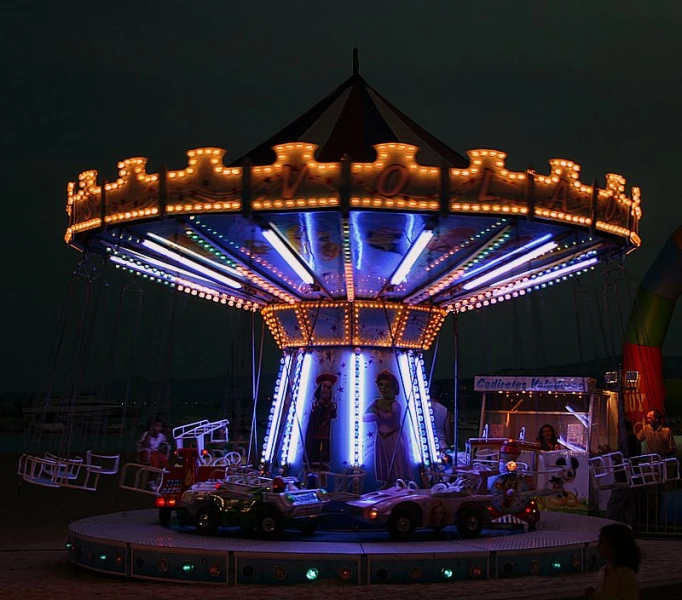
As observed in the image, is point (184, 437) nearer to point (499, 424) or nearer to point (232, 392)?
point (232, 392)

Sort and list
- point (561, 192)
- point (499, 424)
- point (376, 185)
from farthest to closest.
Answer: point (499, 424), point (561, 192), point (376, 185)

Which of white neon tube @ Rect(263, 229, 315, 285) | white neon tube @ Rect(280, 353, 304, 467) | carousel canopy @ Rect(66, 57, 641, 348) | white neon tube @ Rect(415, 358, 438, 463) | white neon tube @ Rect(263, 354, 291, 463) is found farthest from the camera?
white neon tube @ Rect(263, 354, 291, 463)

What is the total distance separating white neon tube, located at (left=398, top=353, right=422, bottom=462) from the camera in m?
14.3

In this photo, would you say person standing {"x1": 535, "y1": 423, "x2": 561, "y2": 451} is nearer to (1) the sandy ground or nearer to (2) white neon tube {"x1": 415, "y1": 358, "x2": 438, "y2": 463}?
(1) the sandy ground

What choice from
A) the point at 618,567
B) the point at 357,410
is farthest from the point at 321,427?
the point at 618,567

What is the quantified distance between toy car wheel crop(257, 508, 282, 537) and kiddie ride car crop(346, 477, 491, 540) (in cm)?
92

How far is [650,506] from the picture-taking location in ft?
56.3

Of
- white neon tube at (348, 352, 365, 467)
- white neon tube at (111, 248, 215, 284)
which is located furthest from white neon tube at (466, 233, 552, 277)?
white neon tube at (111, 248, 215, 284)

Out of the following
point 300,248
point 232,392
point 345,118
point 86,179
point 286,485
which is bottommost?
point 286,485

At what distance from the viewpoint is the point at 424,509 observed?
460 inches

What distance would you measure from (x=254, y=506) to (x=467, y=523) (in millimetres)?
2519

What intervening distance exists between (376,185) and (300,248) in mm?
2214

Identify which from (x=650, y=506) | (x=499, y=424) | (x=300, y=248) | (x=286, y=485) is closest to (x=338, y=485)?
(x=286, y=485)

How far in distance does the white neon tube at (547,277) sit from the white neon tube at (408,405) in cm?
230
